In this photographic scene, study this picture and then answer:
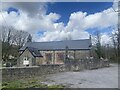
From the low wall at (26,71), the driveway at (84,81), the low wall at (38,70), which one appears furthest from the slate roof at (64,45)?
the driveway at (84,81)

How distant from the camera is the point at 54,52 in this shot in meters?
50.1

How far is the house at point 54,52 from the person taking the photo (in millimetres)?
44688

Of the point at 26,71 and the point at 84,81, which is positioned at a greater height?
the point at 26,71

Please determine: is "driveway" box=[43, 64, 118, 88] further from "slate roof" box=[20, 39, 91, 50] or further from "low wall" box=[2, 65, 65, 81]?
"slate roof" box=[20, 39, 91, 50]

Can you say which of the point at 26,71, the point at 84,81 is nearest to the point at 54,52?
the point at 26,71

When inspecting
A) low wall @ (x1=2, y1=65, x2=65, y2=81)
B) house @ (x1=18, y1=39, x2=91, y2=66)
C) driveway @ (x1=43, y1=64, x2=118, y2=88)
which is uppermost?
house @ (x1=18, y1=39, x2=91, y2=66)

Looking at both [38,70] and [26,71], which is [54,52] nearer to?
[38,70]

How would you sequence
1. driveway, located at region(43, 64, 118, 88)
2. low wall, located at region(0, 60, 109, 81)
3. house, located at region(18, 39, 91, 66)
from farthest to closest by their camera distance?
house, located at region(18, 39, 91, 66), low wall, located at region(0, 60, 109, 81), driveway, located at region(43, 64, 118, 88)

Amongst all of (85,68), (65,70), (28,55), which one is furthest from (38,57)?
(65,70)

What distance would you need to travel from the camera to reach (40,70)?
17.9 meters

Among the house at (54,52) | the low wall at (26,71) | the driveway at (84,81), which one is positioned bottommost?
the driveway at (84,81)

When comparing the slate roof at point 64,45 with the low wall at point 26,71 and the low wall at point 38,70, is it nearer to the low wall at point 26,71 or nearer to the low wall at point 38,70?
the low wall at point 38,70

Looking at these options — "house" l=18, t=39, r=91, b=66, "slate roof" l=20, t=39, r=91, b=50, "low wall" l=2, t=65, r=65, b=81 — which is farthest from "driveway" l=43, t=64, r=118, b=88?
"slate roof" l=20, t=39, r=91, b=50

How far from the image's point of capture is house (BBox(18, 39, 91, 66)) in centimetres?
4469
